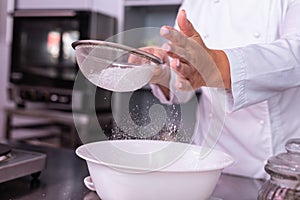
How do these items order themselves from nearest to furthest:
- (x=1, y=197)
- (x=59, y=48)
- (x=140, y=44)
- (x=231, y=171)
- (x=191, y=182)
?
(x=191, y=182)
(x=1, y=197)
(x=140, y=44)
(x=231, y=171)
(x=59, y=48)

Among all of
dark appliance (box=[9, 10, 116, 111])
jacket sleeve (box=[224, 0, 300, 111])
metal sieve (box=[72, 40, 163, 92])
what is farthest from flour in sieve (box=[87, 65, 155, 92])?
dark appliance (box=[9, 10, 116, 111])

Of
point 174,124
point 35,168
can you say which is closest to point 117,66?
point 174,124

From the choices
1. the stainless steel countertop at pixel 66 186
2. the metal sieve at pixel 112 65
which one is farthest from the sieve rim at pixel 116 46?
the stainless steel countertop at pixel 66 186

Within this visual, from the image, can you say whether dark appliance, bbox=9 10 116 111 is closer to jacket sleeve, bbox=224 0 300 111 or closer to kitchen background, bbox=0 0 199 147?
kitchen background, bbox=0 0 199 147

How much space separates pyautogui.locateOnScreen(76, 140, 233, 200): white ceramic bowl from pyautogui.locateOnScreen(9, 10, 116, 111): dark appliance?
130 cm

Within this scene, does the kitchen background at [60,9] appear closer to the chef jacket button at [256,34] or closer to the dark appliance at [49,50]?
the dark appliance at [49,50]

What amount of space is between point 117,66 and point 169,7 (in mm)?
1525

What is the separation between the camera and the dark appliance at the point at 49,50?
1947mm

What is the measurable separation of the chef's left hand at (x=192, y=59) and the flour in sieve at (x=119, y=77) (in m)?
0.05

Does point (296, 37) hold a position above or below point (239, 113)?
above

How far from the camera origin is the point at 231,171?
89 cm

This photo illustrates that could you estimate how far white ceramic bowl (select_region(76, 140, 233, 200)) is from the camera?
0.51m

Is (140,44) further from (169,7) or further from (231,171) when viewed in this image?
(169,7)

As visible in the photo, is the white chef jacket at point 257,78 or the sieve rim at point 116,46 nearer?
the sieve rim at point 116,46
